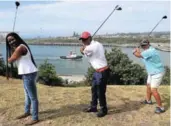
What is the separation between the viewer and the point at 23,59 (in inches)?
221

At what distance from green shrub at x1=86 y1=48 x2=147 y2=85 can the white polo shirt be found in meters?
12.8

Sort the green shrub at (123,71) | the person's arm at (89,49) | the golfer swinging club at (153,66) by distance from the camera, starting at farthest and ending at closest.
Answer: the green shrub at (123,71) < the golfer swinging club at (153,66) < the person's arm at (89,49)

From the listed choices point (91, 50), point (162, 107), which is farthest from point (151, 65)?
point (91, 50)

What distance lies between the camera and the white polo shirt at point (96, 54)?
599cm

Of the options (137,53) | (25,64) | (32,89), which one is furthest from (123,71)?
(25,64)

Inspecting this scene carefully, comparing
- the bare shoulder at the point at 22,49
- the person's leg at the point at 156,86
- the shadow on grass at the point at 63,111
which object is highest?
the bare shoulder at the point at 22,49

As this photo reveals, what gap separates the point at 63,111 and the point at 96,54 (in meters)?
1.44

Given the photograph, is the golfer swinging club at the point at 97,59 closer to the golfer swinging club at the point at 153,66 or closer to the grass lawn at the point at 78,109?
the grass lawn at the point at 78,109

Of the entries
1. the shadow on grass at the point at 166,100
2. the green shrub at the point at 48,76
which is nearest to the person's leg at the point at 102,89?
the shadow on grass at the point at 166,100

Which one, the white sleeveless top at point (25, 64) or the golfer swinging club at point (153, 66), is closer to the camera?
the white sleeveless top at point (25, 64)

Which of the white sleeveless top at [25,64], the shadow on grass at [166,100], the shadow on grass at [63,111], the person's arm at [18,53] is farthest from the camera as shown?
the shadow on grass at [166,100]

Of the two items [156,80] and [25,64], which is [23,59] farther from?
[156,80]

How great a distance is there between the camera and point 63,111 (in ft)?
22.3

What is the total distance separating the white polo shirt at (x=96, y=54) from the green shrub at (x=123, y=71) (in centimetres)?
1283
